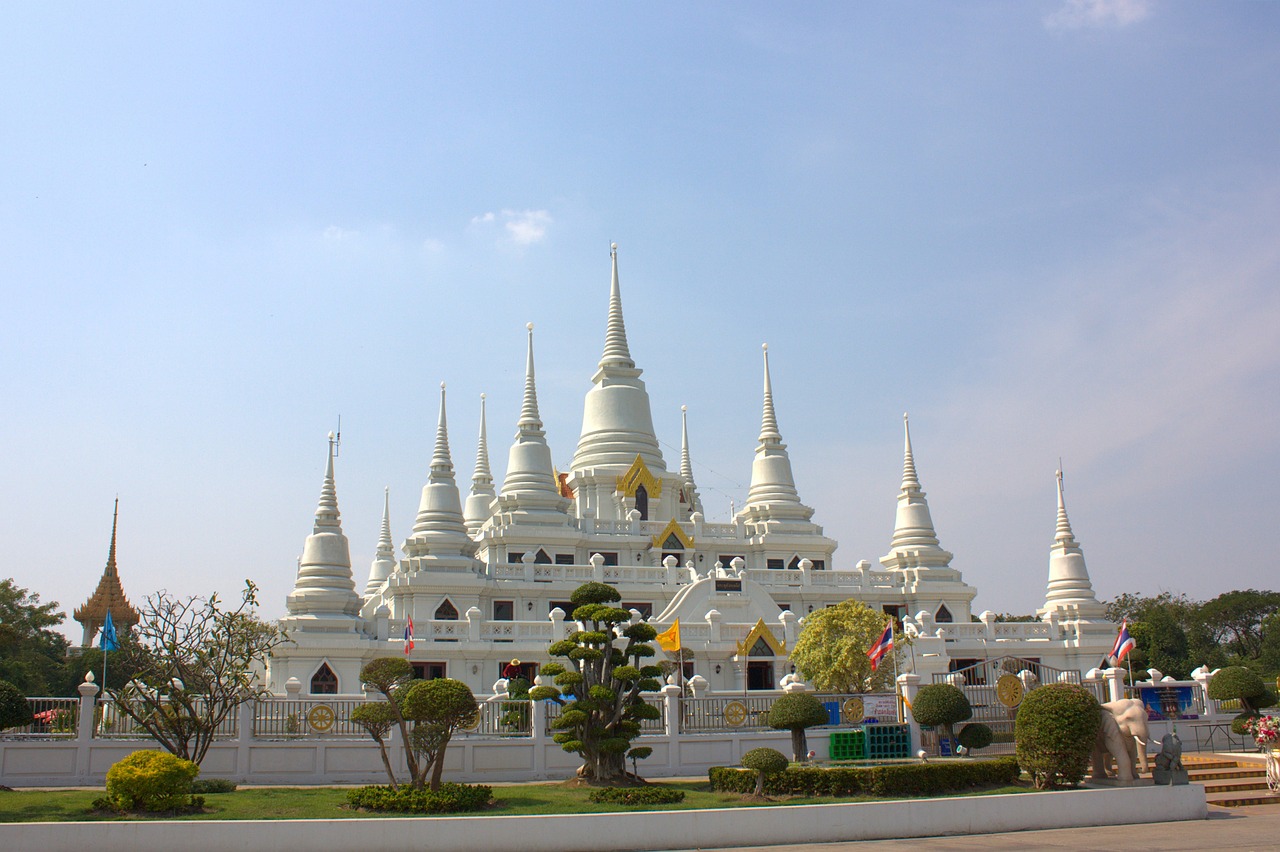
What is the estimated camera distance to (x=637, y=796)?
67.7ft

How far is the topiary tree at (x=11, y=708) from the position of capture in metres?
22.5

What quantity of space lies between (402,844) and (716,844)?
4.98 m

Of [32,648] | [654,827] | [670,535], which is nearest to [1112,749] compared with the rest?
[654,827]

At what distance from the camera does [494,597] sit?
4612 cm

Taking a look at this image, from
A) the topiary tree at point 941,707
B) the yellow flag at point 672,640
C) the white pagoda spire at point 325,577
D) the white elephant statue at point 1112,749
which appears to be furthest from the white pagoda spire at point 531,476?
the white elephant statue at point 1112,749

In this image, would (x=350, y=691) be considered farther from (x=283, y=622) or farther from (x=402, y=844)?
(x=402, y=844)

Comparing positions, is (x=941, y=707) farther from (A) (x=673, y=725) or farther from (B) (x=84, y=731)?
(B) (x=84, y=731)

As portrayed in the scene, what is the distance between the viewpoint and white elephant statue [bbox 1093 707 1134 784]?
2258 cm

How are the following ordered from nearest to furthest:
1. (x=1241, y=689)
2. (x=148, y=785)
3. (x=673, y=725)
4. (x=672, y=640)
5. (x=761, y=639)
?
(x=148, y=785)
(x=673, y=725)
(x=1241, y=689)
(x=672, y=640)
(x=761, y=639)

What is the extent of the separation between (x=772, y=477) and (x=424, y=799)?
3858 cm

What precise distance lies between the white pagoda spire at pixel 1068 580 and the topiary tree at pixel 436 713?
1480 inches

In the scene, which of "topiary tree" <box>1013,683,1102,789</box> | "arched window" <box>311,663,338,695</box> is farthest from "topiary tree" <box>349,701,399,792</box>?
"arched window" <box>311,663,338,695</box>

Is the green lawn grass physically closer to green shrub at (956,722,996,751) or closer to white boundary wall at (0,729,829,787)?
white boundary wall at (0,729,829,787)

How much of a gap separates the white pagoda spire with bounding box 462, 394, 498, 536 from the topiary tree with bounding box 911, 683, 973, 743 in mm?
35814
